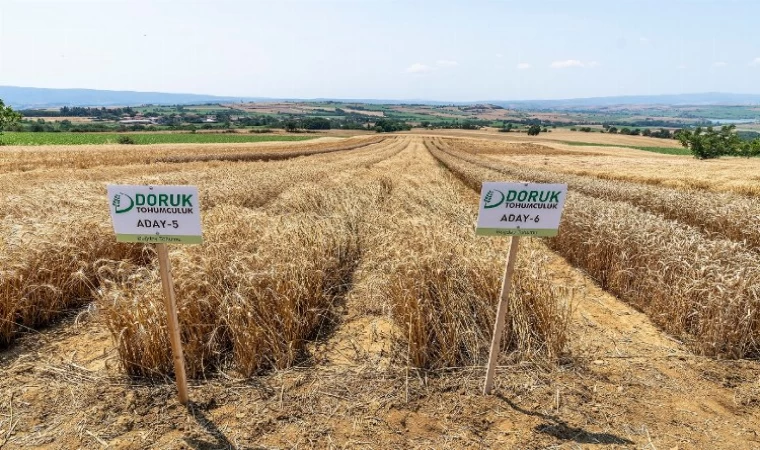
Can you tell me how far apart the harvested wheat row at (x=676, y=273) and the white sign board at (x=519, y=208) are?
2.63 m

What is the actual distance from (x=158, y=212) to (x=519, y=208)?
2918 mm

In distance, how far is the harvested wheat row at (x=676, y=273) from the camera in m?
4.53

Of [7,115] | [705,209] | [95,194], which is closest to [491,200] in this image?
[705,209]

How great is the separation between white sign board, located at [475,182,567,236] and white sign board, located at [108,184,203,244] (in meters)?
2.32

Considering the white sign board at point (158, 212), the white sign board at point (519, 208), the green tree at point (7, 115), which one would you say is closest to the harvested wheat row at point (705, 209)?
the white sign board at point (519, 208)

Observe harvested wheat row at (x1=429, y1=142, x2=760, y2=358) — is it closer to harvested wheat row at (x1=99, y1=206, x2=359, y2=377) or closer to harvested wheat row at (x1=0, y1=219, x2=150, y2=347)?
harvested wheat row at (x1=99, y1=206, x2=359, y2=377)

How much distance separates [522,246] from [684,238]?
2.80 metres

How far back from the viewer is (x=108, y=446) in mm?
3176

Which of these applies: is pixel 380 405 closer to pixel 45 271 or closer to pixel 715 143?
pixel 45 271

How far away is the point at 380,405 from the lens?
3.67m

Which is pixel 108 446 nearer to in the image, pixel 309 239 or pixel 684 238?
pixel 309 239

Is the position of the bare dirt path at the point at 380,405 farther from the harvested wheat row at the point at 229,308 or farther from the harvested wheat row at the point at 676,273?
the harvested wheat row at the point at 676,273

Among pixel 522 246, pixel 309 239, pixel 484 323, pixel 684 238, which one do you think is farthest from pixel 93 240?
pixel 684 238

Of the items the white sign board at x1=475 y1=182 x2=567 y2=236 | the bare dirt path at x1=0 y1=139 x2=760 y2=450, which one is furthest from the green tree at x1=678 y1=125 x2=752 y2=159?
the white sign board at x1=475 y1=182 x2=567 y2=236
